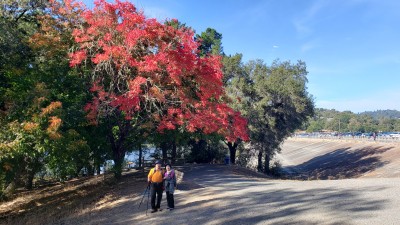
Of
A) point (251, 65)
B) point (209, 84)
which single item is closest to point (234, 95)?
point (251, 65)

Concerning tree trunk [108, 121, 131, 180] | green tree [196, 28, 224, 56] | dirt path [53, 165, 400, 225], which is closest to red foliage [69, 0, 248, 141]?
tree trunk [108, 121, 131, 180]

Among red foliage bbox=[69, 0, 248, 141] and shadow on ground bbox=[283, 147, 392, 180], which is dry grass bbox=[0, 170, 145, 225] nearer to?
red foliage bbox=[69, 0, 248, 141]

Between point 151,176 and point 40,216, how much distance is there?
597cm

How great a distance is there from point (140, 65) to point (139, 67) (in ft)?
0.27

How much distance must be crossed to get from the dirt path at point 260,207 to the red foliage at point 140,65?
11.2 feet

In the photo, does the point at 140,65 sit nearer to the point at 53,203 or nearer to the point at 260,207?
the point at 260,207

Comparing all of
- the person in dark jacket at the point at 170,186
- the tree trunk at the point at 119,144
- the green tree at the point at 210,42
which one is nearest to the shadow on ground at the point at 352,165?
the green tree at the point at 210,42

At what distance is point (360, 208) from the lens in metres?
8.35

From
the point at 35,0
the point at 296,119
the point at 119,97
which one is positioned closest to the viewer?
the point at 119,97

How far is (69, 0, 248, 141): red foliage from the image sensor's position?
12281 mm

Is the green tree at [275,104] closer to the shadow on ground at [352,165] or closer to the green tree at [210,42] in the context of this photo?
the green tree at [210,42]

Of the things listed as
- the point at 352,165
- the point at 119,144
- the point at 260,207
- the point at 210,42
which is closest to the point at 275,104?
the point at 210,42

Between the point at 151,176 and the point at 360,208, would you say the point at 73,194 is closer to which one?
the point at 151,176

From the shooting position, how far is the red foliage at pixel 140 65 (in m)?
12.3
